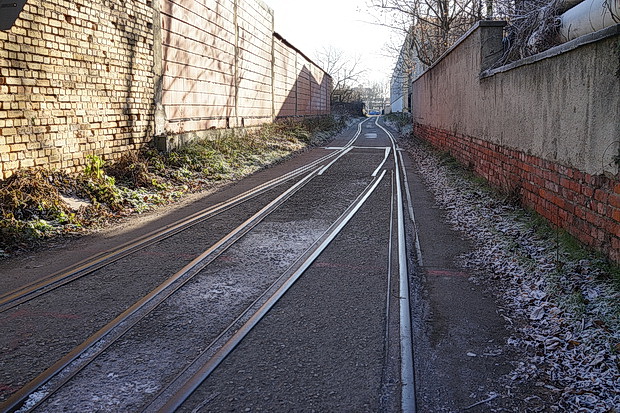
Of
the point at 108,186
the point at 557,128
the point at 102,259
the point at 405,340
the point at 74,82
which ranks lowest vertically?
the point at 405,340

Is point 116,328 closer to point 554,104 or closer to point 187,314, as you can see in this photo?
point 187,314

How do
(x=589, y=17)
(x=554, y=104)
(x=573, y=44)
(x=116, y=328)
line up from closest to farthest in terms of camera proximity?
(x=116, y=328) → (x=573, y=44) → (x=554, y=104) → (x=589, y=17)

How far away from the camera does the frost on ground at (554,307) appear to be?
3268 mm

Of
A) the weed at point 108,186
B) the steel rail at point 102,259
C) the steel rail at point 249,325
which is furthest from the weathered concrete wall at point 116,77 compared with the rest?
the steel rail at point 249,325

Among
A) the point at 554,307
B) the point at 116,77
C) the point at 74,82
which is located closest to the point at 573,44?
→ the point at 554,307

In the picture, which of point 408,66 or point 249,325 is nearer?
point 249,325

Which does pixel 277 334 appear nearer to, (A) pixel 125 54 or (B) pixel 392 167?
(A) pixel 125 54

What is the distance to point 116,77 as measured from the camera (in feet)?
34.7

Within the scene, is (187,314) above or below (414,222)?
below

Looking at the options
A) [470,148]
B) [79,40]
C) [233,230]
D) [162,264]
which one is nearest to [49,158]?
[79,40]

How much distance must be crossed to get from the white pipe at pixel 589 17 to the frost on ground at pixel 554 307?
97.8 inches

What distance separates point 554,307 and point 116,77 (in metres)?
9.23

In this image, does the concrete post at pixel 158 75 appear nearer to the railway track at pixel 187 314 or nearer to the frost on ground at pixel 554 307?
the railway track at pixel 187 314

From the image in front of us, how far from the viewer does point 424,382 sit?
3.30 metres
